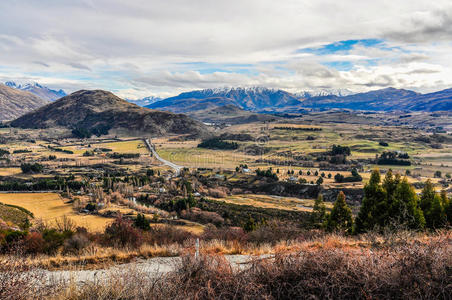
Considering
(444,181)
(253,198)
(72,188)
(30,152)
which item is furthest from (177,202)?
(30,152)

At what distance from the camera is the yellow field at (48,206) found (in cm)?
4594

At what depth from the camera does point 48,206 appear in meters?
55.5

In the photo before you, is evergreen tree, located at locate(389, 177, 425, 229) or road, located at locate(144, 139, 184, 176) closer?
evergreen tree, located at locate(389, 177, 425, 229)

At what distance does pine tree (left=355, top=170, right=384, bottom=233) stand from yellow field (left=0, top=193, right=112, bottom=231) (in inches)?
1487

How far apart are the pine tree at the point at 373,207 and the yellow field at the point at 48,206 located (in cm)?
3776

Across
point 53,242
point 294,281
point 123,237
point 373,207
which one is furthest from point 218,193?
point 294,281

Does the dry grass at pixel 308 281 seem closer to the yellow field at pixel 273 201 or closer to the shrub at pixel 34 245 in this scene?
the shrub at pixel 34 245

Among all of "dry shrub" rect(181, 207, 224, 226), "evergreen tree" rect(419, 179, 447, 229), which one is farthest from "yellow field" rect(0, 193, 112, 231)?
"evergreen tree" rect(419, 179, 447, 229)

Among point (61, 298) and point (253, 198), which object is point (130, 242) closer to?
point (61, 298)

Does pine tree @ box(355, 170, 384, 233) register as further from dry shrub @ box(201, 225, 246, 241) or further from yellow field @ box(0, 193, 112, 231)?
yellow field @ box(0, 193, 112, 231)

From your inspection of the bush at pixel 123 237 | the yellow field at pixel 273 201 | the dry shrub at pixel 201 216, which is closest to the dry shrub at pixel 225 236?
the bush at pixel 123 237

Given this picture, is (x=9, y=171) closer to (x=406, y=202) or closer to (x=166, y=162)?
(x=166, y=162)

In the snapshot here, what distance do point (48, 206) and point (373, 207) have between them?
197 ft

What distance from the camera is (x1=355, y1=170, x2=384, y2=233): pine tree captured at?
19422 millimetres
